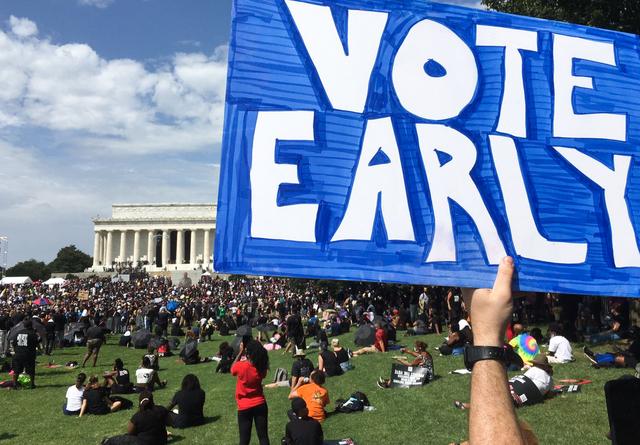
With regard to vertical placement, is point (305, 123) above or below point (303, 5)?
below

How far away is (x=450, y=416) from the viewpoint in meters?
8.82

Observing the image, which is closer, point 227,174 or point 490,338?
point 490,338

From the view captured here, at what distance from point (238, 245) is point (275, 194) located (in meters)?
0.26

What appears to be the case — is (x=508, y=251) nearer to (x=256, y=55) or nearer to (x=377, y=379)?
(x=256, y=55)

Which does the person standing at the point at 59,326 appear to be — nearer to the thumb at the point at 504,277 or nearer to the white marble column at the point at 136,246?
Result: the thumb at the point at 504,277

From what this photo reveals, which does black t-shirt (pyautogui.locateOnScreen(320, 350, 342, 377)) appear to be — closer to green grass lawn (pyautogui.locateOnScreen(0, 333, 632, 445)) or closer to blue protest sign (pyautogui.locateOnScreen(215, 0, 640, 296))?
green grass lawn (pyautogui.locateOnScreen(0, 333, 632, 445))

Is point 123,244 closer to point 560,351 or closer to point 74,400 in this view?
point 74,400

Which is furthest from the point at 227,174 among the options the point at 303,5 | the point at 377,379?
the point at 377,379

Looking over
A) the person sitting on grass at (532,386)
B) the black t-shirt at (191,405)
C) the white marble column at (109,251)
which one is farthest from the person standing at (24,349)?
the white marble column at (109,251)

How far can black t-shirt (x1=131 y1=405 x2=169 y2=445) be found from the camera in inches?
305

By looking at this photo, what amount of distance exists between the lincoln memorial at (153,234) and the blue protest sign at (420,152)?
11862cm

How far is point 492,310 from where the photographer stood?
188cm

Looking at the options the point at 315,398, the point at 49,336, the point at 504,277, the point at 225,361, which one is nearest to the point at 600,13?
the point at 315,398

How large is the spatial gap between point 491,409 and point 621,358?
1166 centimetres
